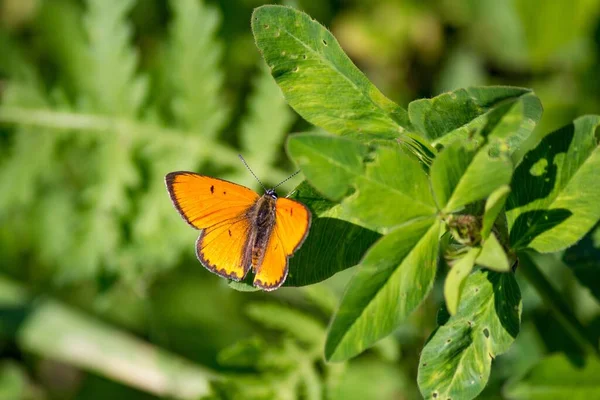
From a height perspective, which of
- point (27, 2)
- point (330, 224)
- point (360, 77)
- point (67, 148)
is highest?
point (27, 2)

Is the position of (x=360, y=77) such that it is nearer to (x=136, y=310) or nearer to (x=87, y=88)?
(x=87, y=88)

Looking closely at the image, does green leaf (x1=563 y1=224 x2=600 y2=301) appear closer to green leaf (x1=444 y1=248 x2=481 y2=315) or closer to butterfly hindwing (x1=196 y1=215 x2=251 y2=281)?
green leaf (x1=444 y1=248 x2=481 y2=315)

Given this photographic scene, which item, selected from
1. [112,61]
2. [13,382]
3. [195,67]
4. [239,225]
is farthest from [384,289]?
[13,382]

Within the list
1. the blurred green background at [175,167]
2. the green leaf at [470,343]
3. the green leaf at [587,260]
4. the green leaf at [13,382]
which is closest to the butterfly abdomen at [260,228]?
the green leaf at [470,343]

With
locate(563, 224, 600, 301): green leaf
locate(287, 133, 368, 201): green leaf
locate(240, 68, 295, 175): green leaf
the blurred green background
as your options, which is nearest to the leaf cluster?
locate(287, 133, 368, 201): green leaf

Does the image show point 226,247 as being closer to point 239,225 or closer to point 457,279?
point 239,225

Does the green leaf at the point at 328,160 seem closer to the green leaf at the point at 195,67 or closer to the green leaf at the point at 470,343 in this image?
the green leaf at the point at 470,343

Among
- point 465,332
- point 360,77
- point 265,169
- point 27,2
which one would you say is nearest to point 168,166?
point 265,169
